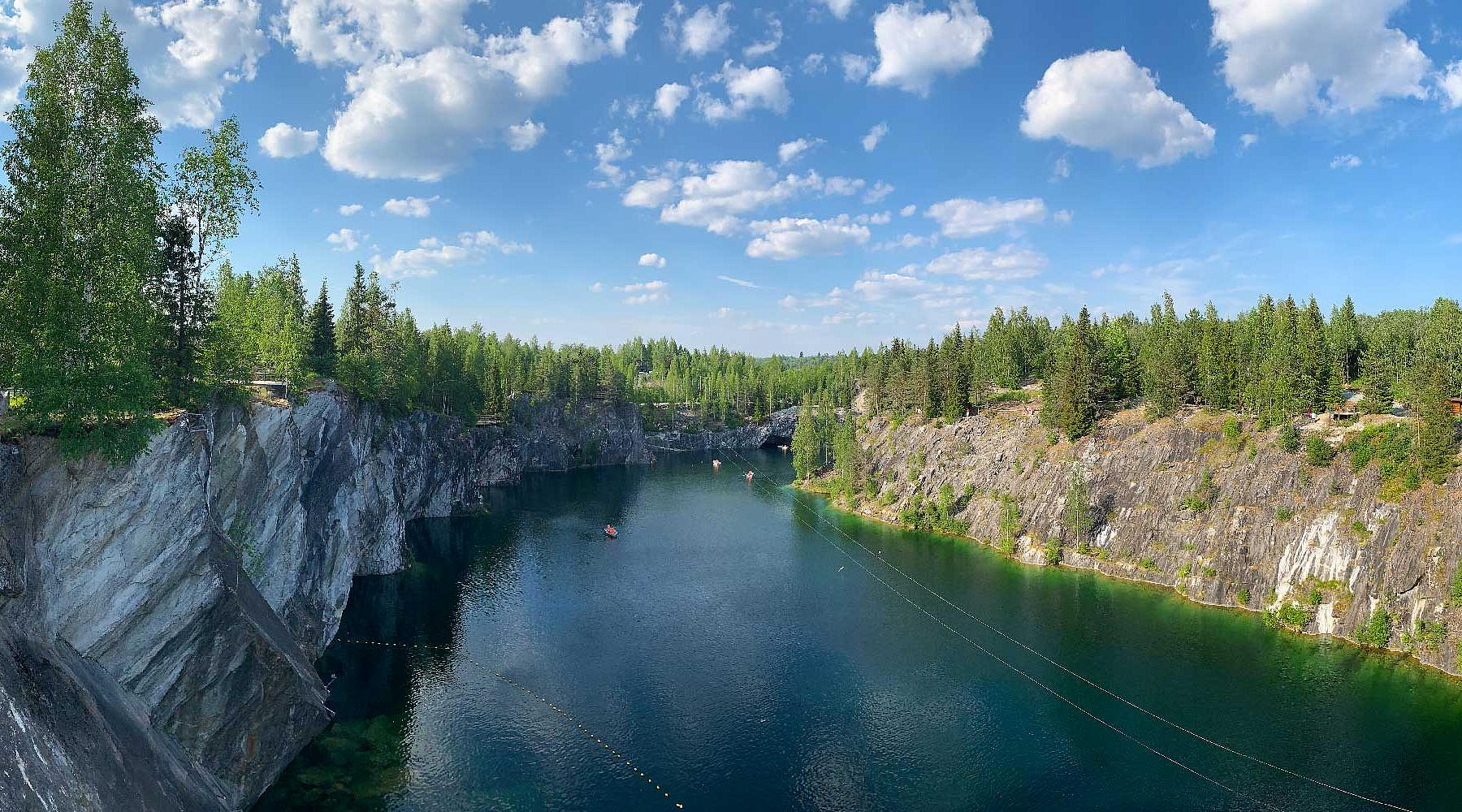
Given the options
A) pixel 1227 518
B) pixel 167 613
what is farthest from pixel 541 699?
pixel 1227 518

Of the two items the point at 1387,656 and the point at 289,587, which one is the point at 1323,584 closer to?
the point at 1387,656

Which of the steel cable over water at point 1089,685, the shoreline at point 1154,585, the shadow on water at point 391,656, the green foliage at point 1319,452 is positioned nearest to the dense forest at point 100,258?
the shadow on water at point 391,656

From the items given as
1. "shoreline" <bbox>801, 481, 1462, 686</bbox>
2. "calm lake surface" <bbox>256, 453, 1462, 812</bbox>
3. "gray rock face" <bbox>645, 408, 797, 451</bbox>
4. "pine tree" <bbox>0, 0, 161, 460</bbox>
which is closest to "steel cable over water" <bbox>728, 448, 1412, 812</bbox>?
"calm lake surface" <bbox>256, 453, 1462, 812</bbox>

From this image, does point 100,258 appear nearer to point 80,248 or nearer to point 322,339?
point 80,248

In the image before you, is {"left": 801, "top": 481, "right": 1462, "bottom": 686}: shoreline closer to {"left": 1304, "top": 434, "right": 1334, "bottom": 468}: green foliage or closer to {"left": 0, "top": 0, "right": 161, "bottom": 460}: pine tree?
{"left": 1304, "top": 434, "right": 1334, "bottom": 468}: green foliage

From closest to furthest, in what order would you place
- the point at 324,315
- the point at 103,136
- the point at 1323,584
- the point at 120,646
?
the point at 103,136
the point at 120,646
the point at 1323,584
the point at 324,315

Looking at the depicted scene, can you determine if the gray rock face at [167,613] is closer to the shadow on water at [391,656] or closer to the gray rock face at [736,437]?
the shadow on water at [391,656]

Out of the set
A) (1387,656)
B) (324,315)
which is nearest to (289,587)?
(324,315)
